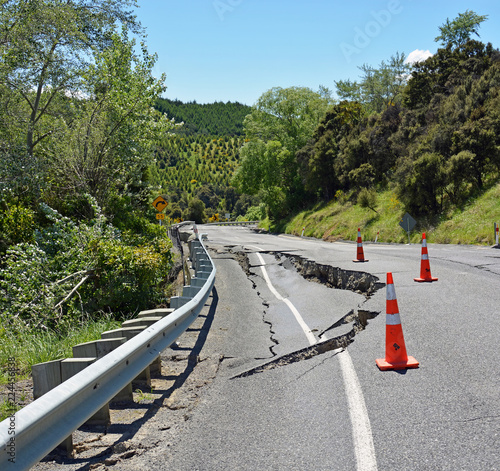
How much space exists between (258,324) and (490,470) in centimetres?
523

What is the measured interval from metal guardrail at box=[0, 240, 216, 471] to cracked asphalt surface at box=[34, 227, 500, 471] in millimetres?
445

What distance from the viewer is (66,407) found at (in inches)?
99.6

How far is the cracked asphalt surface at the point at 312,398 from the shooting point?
3.03 meters

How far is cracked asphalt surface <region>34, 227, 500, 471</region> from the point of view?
3027mm

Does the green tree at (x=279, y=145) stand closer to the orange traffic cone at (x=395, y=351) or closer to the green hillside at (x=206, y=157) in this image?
the orange traffic cone at (x=395, y=351)

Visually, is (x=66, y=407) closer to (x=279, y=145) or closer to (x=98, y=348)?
(x=98, y=348)

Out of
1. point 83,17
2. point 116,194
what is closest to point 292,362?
point 116,194

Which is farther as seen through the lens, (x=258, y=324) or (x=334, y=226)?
(x=334, y=226)

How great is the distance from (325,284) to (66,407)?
10.3 metres

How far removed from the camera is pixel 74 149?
45.2ft

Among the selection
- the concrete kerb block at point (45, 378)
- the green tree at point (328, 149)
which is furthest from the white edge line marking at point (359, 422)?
the green tree at point (328, 149)

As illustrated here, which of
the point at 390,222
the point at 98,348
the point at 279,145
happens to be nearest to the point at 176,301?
the point at 98,348

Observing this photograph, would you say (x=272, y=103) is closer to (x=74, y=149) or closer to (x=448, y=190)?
(x=448, y=190)

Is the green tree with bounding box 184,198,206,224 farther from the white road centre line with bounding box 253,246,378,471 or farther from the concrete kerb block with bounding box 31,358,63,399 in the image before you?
the concrete kerb block with bounding box 31,358,63,399
